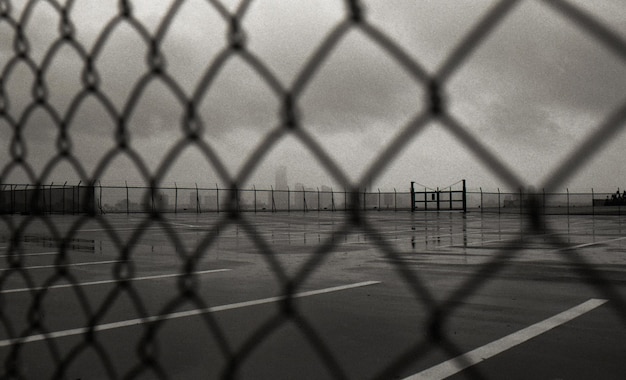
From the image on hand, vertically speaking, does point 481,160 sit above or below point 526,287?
above

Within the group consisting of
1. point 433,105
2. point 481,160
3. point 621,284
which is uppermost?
point 433,105

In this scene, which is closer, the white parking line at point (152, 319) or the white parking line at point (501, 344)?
the white parking line at point (501, 344)

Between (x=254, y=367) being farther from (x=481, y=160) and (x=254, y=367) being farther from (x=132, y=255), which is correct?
(x=132, y=255)

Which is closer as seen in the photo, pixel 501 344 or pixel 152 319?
pixel 501 344

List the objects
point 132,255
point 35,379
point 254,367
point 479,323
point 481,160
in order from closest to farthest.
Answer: point 481,160 → point 35,379 → point 254,367 → point 479,323 → point 132,255

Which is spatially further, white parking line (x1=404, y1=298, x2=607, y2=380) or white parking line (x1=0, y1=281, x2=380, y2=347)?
white parking line (x1=0, y1=281, x2=380, y2=347)

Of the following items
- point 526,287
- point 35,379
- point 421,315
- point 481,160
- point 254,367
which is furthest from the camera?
point 526,287

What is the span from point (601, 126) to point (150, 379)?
267 cm

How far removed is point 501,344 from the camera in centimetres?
335

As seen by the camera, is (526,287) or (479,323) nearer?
(479,323)

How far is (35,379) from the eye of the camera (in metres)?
2.78

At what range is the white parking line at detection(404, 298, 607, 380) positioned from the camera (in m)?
2.81

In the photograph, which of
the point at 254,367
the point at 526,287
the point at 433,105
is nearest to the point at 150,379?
the point at 254,367

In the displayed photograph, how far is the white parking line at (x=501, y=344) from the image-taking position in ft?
9.21
